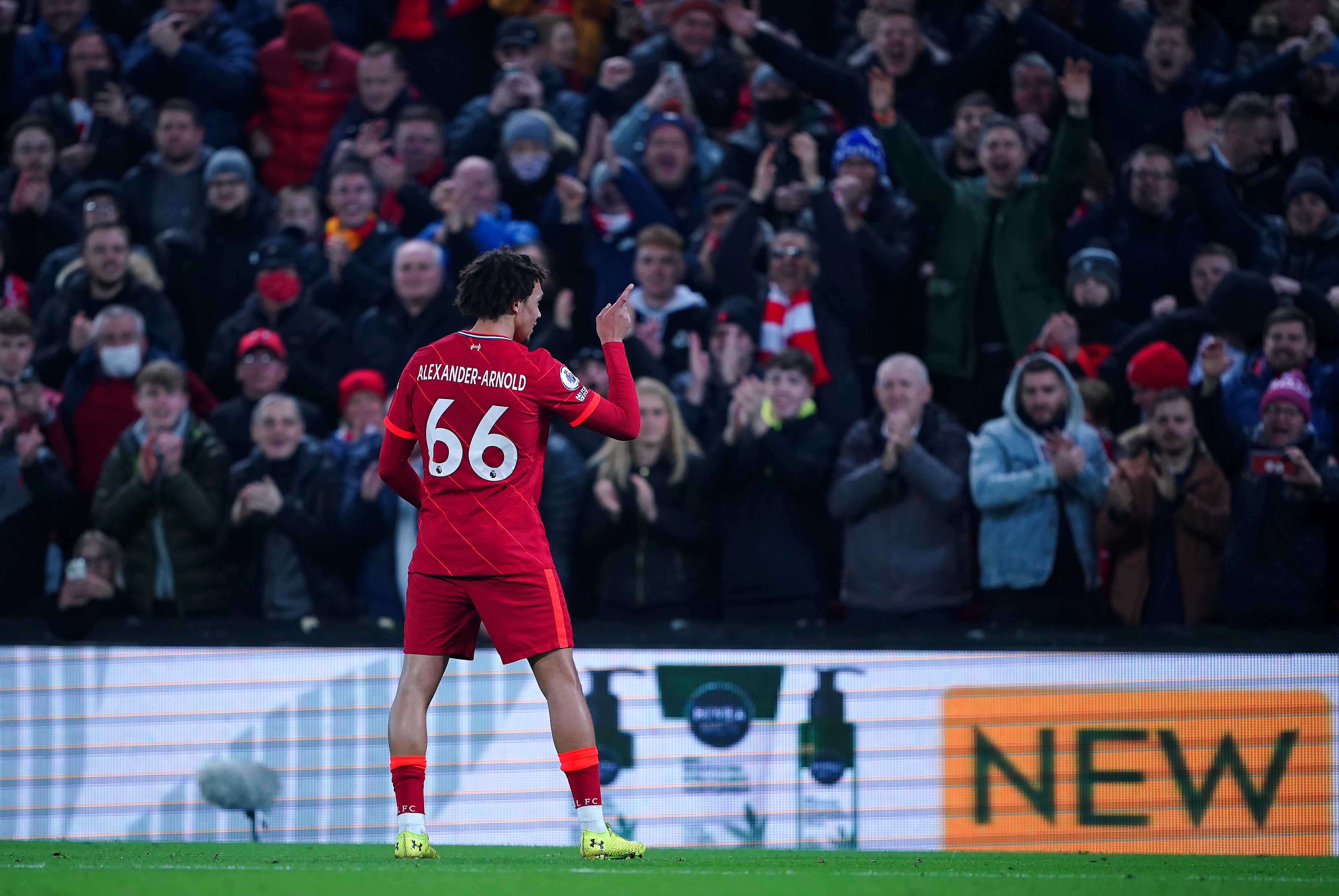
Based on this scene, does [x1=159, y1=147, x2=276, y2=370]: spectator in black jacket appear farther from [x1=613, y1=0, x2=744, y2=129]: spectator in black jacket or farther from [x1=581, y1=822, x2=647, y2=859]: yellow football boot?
[x1=581, y1=822, x2=647, y2=859]: yellow football boot

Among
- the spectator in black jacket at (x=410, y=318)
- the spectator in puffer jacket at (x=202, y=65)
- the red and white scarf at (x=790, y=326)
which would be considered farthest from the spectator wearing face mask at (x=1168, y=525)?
the spectator in puffer jacket at (x=202, y=65)

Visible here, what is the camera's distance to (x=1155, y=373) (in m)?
8.53

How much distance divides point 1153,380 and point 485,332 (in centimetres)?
Answer: 460

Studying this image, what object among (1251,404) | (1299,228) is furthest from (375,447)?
(1299,228)

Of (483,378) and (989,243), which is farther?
(989,243)

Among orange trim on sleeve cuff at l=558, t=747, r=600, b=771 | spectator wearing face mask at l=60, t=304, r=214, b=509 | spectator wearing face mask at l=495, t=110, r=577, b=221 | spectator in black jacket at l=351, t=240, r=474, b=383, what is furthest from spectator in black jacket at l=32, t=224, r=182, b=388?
orange trim on sleeve cuff at l=558, t=747, r=600, b=771

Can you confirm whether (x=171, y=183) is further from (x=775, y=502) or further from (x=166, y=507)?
(x=775, y=502)

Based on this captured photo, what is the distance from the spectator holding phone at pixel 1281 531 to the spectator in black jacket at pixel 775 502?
80.1 inches

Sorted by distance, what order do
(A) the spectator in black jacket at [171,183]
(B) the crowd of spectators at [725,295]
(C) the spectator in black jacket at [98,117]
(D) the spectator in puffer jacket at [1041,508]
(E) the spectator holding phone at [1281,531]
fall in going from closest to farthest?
(E) the spectator holding phone at [1281,531]
(D) the spectator in puffer jacket at [1041,508]
(B) the crowd of spectators at [725,295]
(A) the spectator in black jacket at [171,183]
(C) the spectator in black jacket at [98,117]

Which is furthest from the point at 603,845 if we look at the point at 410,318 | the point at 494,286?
the point at 410,318

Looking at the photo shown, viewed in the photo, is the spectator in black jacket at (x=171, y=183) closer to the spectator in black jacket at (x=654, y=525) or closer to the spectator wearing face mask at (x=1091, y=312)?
the spectator in black jacket at (x=654, y=525)

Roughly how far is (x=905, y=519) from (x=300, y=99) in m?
5.85

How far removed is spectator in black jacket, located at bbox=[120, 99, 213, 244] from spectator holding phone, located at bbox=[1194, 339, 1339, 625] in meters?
6.86

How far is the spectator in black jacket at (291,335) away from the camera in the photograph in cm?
983
